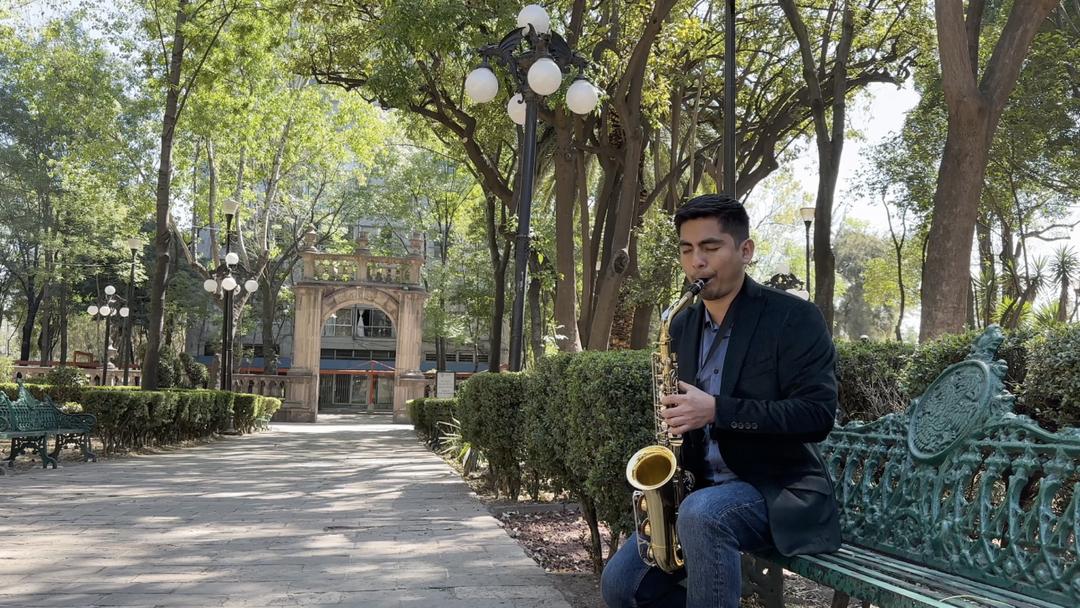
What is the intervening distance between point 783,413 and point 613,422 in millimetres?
1761

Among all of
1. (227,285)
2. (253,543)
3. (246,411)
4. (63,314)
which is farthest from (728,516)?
(63,314)

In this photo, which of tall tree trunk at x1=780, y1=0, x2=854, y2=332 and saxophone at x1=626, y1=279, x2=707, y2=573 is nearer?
saxophone at x1=626, y1=279, x2=707, y2=573

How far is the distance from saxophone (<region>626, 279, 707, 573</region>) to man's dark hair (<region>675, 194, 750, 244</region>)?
21cm

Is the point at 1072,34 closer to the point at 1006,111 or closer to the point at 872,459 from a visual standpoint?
the point at 1006,111

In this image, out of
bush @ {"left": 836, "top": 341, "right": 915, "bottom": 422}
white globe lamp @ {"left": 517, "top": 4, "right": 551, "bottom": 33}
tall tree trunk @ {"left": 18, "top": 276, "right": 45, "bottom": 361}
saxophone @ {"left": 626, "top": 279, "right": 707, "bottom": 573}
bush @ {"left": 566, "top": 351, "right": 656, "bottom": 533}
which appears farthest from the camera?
tall tree trunk @ {"left": 18, "top": 276, "right": 45, "bottom": 361}

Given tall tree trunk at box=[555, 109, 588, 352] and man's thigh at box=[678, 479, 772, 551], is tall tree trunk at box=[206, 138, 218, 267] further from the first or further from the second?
man's thigh at box=[678, 479, 772, 551]

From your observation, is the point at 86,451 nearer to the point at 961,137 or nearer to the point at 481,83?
the point at 481,83

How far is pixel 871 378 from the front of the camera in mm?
5699

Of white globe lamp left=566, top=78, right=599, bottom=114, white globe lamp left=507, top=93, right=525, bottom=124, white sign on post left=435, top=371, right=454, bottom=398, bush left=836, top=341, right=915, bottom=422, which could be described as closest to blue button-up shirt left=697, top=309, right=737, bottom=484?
bush left=836, top=341, right=915, bottom=422

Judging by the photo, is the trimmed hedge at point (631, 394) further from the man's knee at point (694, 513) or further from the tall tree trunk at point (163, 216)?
the tall tree trunk at point (163, 216)

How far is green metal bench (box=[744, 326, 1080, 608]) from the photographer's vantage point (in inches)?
94.9

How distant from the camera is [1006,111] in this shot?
18.9m

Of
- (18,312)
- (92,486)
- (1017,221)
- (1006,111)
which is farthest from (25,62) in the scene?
(18,312)

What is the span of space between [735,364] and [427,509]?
230 inches
